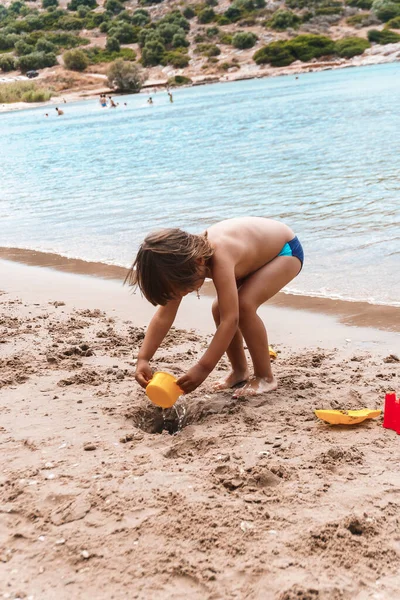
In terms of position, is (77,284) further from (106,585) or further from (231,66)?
(231,66)

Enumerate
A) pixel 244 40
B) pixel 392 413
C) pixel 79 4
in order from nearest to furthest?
pixel 392 413 < pixel 244 40 < pixel 79 4

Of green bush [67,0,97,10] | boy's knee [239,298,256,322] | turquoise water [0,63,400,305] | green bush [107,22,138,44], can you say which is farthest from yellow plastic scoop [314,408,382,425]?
green bush [67,0,97,10]

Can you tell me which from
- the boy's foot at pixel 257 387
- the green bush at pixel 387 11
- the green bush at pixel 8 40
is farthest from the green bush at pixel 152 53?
the boy's foot at pixel 257 387

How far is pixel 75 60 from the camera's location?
71.9 metres

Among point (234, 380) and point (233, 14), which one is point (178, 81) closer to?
point (233, 14)

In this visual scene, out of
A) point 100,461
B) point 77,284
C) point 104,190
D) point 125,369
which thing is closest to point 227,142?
point 104,190

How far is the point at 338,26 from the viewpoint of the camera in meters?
79.1

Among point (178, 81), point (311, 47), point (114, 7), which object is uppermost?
point (114, 7)

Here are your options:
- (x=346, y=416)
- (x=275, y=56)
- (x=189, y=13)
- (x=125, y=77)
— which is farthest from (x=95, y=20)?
(x=346, y=416)

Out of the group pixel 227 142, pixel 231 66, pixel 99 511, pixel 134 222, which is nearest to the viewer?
pixel 99 511

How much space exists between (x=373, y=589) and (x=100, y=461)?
1.18m

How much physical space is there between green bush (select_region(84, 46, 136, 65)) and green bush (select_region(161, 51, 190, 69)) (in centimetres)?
513

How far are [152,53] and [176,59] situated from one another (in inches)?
129

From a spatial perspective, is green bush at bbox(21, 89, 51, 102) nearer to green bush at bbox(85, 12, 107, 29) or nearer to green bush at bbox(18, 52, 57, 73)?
green bush at bbox(18, 52, 57, 73)
